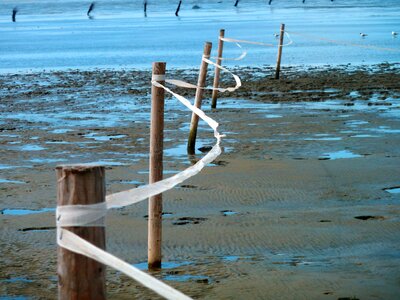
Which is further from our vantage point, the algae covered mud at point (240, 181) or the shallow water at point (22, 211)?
the shallow water at point (22, 211)

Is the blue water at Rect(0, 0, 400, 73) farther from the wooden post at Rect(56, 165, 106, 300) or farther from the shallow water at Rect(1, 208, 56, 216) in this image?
the wooden post at Rect(56, 165, 106, 300)

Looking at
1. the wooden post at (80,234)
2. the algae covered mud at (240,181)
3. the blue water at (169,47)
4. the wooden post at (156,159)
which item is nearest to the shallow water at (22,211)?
the algae covered mud at (240,181)

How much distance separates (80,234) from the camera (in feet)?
10.0

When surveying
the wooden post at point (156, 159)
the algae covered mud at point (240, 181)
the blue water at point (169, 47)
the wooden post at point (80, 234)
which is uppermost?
the wooden post at point (80, 234)

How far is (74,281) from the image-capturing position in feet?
10.0

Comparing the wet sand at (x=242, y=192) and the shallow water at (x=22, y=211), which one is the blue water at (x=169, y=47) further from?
the shallow water at (x=22, y=211)

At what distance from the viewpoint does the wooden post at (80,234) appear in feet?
9.95

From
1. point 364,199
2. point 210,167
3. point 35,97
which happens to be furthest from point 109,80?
point 364,199

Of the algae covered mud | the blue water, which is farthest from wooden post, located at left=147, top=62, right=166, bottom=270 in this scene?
the blue water

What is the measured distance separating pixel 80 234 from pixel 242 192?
17.8 ft

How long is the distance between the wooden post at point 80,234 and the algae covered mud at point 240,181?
2188 mm

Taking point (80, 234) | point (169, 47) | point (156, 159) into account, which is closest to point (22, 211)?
point (156, 159)

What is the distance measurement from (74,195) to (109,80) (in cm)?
1826

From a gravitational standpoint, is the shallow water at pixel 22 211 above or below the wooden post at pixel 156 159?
below
